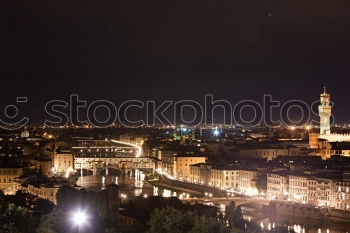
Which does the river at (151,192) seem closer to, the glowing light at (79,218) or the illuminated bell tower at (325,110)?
the glowing light at (79,218)

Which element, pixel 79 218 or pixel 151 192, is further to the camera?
pixel 151 192

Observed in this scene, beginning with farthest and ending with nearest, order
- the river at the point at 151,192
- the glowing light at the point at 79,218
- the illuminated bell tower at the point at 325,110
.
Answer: the illuminated bell tower at the point at 325,110
the river at the point at 151,192
the glowing light at the point at 79,218

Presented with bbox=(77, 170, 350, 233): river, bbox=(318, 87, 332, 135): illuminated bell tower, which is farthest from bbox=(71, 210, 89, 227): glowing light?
bbox=(318, 87, 332, 135): illuminated bell tower

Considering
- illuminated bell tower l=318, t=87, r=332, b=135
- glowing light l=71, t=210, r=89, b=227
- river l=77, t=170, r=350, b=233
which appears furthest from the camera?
illuminated bell tower l=318, t=87, r=332, b=135

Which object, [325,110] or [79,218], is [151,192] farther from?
[325,110]

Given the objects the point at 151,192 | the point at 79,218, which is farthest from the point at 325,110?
the point at 79,218

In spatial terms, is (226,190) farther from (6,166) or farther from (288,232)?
(288,232)

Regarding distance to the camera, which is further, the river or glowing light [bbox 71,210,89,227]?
the river

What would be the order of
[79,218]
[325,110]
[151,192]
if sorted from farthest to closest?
[325,110], [151,192], [79,218]

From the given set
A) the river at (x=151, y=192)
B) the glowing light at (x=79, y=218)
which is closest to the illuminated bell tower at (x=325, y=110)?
the river at (x=151, y=192)

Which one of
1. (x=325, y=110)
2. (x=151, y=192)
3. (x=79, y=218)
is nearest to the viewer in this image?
(x=79, y=218)

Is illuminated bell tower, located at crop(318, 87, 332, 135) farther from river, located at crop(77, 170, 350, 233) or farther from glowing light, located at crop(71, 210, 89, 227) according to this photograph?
glowing light, located at crop(71, 210, 89, 227)

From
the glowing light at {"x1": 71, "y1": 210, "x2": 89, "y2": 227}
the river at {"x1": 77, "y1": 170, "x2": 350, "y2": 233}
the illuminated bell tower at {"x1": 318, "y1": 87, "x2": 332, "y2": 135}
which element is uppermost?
the illuminated bell tower at {"x1": 318, "y1": 87, "x2": 332, "y2": 135}

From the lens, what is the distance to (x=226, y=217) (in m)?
16.3
